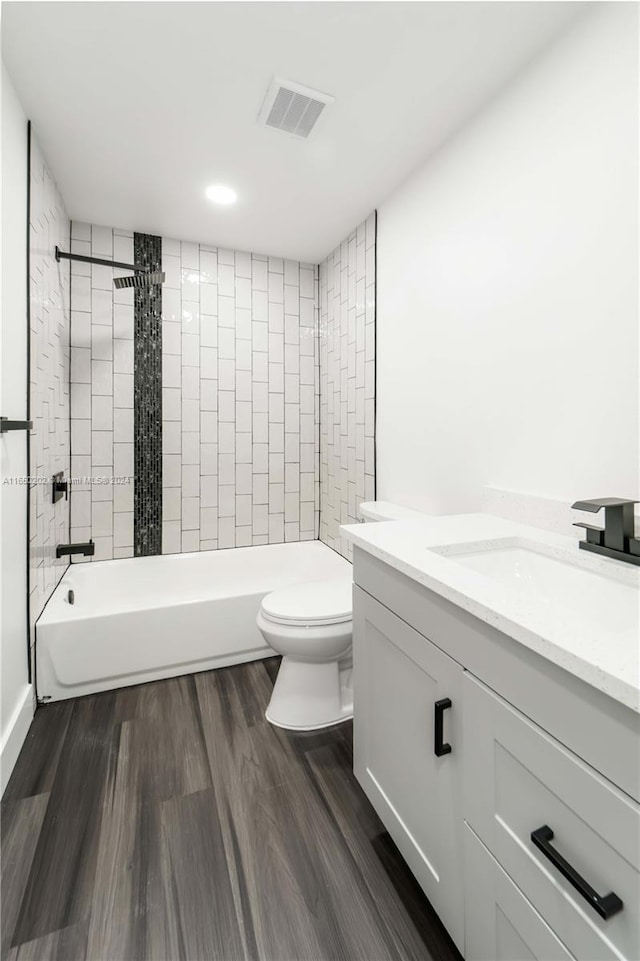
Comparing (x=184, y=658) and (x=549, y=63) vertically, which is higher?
(x=549, y=63)

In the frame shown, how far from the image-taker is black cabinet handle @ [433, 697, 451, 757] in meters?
0.89

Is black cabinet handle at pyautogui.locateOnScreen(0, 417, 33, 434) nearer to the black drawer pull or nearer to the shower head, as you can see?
the shower head

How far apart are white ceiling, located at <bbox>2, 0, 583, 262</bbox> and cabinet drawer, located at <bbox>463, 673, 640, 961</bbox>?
182 cm

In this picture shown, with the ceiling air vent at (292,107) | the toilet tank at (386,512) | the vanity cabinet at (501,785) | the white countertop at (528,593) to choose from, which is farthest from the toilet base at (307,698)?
the ceiling air vent at (292,107)

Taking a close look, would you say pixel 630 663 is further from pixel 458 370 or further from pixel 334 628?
pixel 458 370

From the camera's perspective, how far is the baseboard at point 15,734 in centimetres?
142

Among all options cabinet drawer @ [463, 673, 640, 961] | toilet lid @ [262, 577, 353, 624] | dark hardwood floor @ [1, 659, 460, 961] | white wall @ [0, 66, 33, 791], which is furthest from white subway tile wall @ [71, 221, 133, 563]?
cabinet drawer @ [463, 673, 640, 961]

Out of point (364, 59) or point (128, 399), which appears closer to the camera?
point (364, 59)

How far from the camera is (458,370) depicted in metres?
1.78

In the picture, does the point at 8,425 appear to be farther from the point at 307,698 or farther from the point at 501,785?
the point at 501,785

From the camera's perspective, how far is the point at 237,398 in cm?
296

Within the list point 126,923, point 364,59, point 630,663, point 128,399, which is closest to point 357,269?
point 364,59

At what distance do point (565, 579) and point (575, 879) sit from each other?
659 mm

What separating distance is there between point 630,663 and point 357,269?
2.50m
